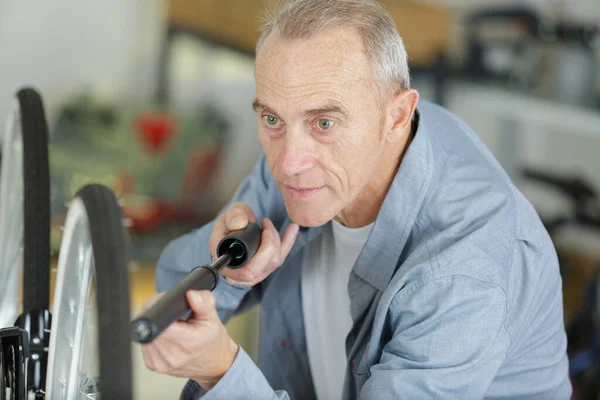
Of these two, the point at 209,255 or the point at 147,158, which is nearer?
the point at 209,255

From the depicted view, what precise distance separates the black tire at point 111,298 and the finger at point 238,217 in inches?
17.6

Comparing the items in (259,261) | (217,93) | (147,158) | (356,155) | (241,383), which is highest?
(217,93)

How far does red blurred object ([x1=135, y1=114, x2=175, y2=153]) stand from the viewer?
3025 millimetres

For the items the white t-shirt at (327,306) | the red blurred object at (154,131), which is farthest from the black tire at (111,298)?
the red blurred object at (154,131)

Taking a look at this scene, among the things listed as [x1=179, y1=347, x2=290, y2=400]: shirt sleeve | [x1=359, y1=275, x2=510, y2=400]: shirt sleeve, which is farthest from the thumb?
[x1=359, y1=275, x2=510, y2=400]: shirt sleeve

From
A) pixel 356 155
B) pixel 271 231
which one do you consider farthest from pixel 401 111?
pixel 271 231

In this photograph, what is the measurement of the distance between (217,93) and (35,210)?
2.62 m

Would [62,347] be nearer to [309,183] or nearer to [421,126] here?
[309,183]

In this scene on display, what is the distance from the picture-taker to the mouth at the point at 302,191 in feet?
3.33

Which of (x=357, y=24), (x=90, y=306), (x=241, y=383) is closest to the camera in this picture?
(x=90, y=306)

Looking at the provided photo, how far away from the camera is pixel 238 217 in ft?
3.45

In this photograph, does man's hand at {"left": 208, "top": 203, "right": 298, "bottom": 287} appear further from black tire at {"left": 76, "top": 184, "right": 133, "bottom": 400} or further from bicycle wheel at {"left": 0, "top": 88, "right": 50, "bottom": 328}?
black tire at {"left": 76, "top": 184, "right": 133, "bottom": 400}

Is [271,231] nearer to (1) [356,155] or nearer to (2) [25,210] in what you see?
(1) [356,155]

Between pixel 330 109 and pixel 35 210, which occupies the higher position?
pixel 330 109
